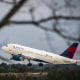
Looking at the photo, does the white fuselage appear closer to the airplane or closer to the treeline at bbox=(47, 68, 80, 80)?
the airplane

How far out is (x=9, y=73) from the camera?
10500 cm

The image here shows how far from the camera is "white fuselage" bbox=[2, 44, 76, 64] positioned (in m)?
87.7

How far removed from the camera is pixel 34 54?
301 ft

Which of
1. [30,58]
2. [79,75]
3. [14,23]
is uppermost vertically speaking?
[30,58]

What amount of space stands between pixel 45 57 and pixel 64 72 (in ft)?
33.4

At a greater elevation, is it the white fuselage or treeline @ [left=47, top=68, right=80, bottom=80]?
the white fuselage

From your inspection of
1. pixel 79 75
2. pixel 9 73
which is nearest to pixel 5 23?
pixel 79 75

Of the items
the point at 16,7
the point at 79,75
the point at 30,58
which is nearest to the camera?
the point at 16,7

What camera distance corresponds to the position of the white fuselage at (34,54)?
87.7 metres

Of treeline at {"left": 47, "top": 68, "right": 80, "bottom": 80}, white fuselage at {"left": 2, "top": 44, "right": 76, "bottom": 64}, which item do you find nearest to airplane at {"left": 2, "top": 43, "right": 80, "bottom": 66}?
white fuselage at {"left": 2, "top": 44, "right": 76, "bottom": 64}

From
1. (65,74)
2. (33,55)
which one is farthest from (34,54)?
(65,74)

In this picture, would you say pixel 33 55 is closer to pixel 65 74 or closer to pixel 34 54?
pixel 34 54

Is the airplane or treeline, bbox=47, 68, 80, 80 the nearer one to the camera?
treeline, bbox=47, 68, 80, 80

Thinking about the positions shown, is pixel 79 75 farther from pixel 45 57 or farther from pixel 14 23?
pixel 14 23
